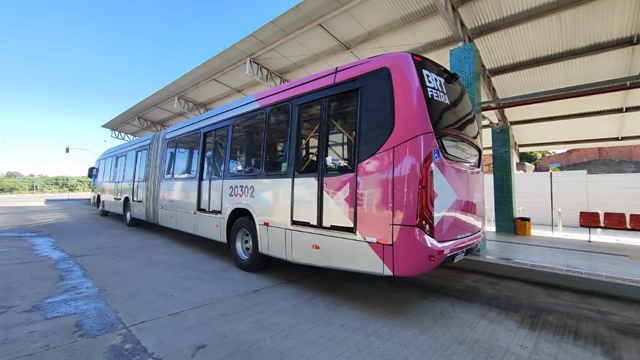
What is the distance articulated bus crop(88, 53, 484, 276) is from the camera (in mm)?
3422

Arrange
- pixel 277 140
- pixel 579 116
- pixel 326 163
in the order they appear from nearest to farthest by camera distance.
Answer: pixel 326 163 < pixel 277 140 < pixel 579 116

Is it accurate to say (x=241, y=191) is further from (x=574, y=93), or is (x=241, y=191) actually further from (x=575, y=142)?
(x=575, y=142)

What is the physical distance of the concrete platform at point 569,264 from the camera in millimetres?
4730

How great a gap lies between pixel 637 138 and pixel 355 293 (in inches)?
628

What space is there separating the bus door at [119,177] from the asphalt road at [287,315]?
595 centimetres

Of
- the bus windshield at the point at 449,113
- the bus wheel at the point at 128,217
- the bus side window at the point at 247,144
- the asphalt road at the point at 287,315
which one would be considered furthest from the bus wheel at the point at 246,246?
the bus wheel at the point at 128,217

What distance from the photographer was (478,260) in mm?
5867

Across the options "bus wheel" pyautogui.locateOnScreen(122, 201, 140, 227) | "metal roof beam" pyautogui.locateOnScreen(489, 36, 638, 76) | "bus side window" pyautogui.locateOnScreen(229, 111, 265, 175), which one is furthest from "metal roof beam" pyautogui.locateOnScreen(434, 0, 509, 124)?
"bus wheel" pyautogui.locateOnScreen(122, 201, 140, 227)

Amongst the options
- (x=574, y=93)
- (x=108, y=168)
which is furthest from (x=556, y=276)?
(x=108, y=168)

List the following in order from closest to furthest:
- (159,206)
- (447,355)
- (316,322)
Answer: (447,355) < (316,322) < (159,206)

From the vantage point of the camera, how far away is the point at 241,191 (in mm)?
5605

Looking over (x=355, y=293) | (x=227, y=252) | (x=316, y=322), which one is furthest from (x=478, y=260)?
(x=227, y=252)

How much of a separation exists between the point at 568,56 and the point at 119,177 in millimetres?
14829

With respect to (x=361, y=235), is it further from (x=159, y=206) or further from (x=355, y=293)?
(x=159, y=206)
